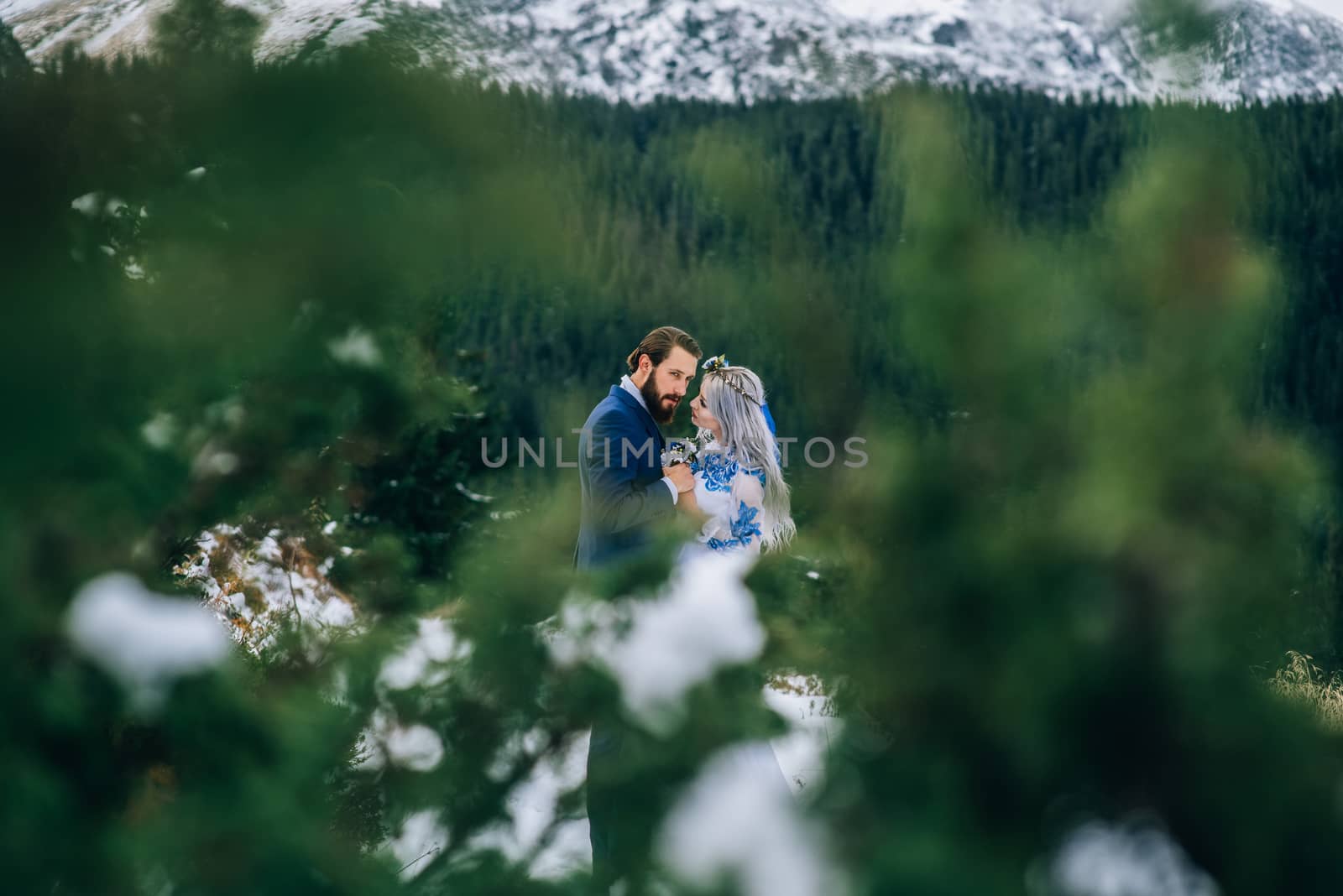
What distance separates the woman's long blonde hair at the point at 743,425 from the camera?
195 cm

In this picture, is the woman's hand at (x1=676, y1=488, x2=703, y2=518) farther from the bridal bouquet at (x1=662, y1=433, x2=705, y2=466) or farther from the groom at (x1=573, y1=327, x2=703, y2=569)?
the bridal bouquet at (x1=662, y1=433, x2=705, y2=466)

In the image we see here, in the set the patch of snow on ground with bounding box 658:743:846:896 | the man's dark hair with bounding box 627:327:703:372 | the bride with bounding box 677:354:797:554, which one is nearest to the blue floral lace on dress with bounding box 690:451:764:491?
the bride with bounding box 677:354:797:554

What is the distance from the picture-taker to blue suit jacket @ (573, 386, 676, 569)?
1829 millimetres

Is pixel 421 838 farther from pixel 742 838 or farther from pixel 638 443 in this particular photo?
pixel 638 443

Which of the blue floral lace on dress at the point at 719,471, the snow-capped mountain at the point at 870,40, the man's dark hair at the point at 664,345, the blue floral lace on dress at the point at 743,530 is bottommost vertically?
the blue floral lace on dress at the point at 743,530

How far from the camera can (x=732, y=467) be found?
2053 millimetres

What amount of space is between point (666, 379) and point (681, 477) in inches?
10.6

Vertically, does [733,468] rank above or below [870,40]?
below

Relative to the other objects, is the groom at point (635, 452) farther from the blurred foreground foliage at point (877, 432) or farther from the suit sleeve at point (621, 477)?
the blurred foreground foliage at point (877, 432)

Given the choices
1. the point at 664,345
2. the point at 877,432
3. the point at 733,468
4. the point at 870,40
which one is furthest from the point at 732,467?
the point at 877,432

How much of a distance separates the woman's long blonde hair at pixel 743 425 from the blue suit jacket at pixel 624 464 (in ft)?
0.53

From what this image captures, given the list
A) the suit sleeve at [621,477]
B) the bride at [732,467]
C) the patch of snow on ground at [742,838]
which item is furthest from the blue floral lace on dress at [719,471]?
the patch of snow on ground at [742,838]

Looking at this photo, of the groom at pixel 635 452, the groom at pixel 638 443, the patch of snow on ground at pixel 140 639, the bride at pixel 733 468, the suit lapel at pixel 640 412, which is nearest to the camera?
the patch of snow on ground at pixel 140 639

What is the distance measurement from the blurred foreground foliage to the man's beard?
1552mm
